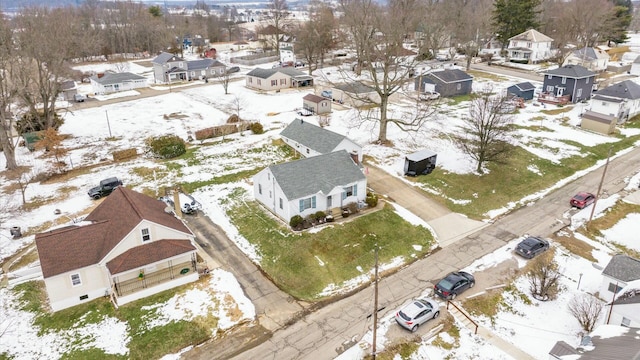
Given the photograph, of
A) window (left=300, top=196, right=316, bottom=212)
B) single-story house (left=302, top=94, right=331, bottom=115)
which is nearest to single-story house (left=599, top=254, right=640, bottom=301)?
window (left=300, top=196, right=316, bottom=212)

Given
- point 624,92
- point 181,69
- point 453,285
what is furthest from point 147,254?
point 181,69

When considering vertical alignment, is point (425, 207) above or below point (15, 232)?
below

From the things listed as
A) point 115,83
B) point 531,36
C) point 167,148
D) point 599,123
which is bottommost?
point 599,123

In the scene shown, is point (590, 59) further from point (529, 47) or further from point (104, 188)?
point (104, 188)

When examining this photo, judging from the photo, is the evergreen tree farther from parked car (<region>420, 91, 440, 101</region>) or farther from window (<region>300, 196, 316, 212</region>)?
window (<region>300, 196, 316, 212</region>)

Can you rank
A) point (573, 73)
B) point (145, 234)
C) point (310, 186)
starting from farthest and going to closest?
point (573, 73) < point (310, 186) < point (145, 234)

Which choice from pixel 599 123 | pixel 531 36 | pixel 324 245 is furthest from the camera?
pixel 531 36

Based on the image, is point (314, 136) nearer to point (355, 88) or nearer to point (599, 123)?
point (355, 88)

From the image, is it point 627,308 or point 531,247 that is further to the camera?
point 531,247
